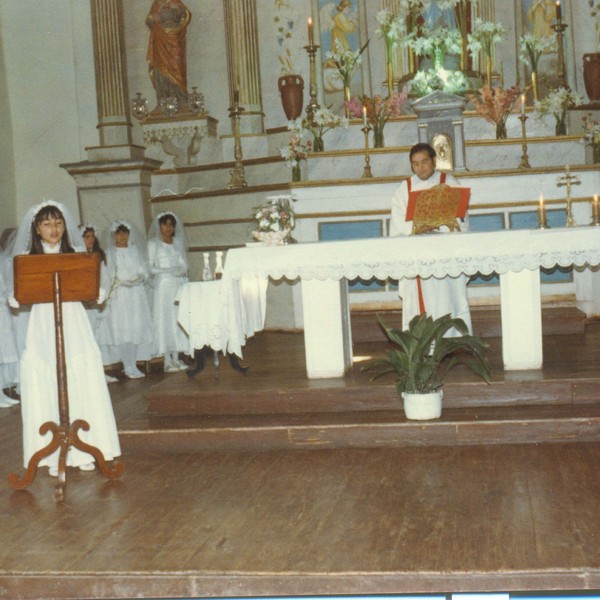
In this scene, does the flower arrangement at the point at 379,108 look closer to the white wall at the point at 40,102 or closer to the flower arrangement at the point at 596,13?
the flower arrangement at the point at 596,13

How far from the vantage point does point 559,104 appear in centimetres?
1123

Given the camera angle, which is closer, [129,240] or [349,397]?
[349,397]

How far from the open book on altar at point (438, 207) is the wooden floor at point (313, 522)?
50.6 inches

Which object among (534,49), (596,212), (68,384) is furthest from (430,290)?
(534,49)

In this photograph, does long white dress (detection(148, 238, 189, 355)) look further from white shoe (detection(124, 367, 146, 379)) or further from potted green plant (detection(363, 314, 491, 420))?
potted green plant (detection(363, 314, 491, 420))

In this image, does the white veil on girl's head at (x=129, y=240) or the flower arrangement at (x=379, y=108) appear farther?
the flower arrangement at (x=379, y=108)

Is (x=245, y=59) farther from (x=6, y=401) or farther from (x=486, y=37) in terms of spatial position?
(x=6, y=401)

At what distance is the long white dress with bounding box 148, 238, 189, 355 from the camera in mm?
10406

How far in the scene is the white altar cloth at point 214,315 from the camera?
290 inches

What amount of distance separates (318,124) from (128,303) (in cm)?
300

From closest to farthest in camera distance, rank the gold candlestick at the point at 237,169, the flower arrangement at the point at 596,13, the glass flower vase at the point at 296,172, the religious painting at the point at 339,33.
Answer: the glass flower vase at the point at 296,172 < the gold candlestick at the point at 237,169 < the flower arrangement at the point at 596,13 < the religious painting at the point at 339,33

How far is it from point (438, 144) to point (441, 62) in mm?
1116

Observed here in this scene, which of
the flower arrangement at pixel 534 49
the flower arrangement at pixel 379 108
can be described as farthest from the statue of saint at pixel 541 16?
the flower arrangement at pixel 379 108

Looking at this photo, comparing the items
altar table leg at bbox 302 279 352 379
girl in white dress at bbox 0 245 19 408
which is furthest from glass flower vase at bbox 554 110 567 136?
girl in white dress at bbox 0 245 19 408
